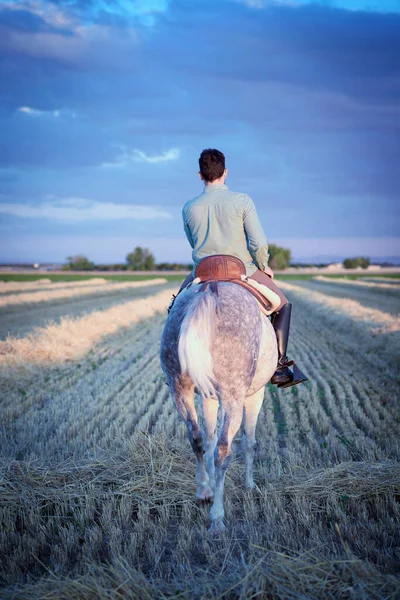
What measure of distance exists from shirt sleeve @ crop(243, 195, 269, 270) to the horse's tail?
96 centimetres

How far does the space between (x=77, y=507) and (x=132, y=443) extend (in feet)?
3.59

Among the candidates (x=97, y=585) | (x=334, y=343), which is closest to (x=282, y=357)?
(x=97, y=585)

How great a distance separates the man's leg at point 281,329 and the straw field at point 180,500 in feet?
2.98

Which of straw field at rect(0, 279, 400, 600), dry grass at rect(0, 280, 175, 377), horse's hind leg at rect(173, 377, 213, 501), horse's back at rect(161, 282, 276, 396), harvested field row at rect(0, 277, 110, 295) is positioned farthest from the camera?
harvested field row at rect(0, 277, 110, 295)

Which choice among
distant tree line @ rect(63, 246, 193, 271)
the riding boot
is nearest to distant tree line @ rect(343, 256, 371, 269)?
distant tree line @ rect(63, 246, 193, 271)

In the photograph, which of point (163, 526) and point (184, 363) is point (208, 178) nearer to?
point (184, 363)

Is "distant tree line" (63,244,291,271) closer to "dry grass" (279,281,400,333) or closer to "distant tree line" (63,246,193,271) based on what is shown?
"distant tree line" (63,246,193,271)

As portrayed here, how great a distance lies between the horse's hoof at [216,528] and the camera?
153 inches

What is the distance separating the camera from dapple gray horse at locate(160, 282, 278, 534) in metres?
3.69

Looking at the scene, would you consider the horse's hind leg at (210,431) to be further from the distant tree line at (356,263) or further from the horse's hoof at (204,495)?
the distant tree line at (356,263)

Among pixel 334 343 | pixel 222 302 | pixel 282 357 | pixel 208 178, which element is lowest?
pixel 334 343

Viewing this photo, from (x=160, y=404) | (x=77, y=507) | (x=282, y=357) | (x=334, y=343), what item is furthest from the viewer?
(x=334, y=343)

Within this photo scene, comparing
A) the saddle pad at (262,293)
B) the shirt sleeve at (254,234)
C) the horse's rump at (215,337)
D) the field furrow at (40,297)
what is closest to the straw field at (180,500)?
the horse's rump at (215,337)

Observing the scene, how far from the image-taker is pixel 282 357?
520cm
